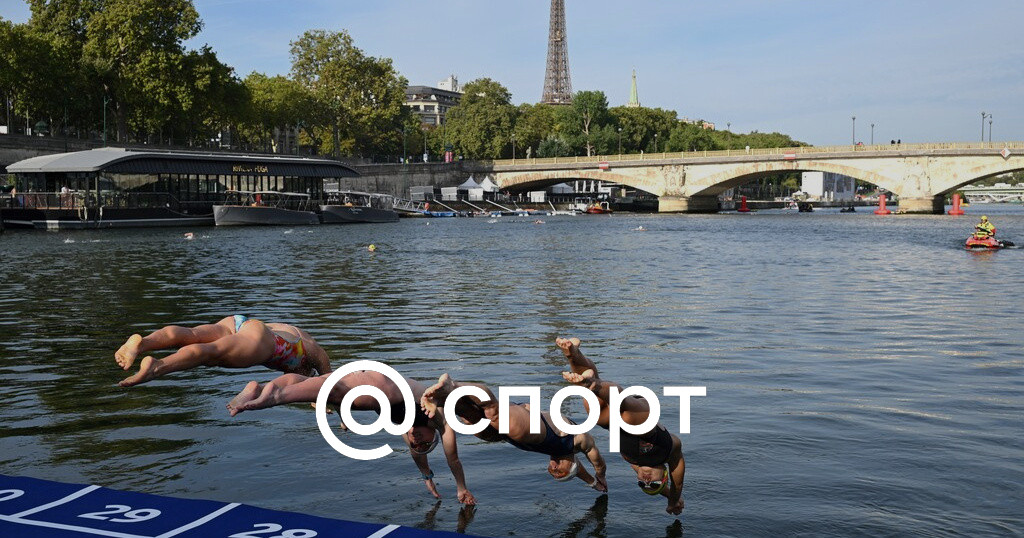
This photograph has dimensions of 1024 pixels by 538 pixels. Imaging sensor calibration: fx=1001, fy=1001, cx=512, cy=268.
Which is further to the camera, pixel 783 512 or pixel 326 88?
pixel 326 88

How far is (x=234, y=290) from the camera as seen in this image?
26078 mm

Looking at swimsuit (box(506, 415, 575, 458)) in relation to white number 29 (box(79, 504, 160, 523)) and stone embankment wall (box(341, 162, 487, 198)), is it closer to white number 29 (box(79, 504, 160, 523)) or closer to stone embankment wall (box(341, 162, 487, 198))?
white number 29 (box(79, 504, 160, 523))

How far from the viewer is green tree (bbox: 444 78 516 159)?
14025cm

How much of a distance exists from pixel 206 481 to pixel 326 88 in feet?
367

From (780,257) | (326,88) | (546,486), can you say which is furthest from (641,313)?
(326,88)

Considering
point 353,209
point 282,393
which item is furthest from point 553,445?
point 353,209

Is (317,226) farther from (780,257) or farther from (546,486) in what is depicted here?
(546,486)

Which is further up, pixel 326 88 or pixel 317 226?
pixel 326 88

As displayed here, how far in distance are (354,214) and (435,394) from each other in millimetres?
76723

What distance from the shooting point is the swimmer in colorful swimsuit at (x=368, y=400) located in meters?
6.48

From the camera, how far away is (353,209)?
82250mm

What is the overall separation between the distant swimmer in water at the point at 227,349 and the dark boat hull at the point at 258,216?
64.7m

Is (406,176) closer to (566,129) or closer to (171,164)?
(566,129)

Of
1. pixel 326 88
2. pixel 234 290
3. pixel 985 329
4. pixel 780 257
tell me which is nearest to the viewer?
pixel 985 329
